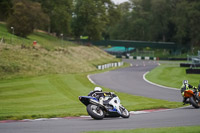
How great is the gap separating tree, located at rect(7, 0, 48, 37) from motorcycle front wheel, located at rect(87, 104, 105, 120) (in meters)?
46.7

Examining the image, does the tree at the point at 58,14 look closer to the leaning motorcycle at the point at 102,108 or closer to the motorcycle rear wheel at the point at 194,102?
the motorcycle rear wheel at the point at 194,102

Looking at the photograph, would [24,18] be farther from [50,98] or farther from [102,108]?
[102,108]

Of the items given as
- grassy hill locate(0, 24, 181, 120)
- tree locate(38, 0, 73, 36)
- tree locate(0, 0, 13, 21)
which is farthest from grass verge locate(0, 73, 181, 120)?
tree locate(38, 0, 73, 36)

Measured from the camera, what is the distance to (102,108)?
1530 centimetres

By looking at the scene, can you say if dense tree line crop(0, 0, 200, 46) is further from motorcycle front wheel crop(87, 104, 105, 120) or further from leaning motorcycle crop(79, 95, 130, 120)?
motorcycle front wheel crop(87, 104, 105, 120)

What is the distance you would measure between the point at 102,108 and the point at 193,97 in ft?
21.7

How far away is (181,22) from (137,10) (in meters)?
34.5

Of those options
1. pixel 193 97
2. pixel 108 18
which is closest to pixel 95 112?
pixel 193 97

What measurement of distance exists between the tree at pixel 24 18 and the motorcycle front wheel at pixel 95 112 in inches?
1837

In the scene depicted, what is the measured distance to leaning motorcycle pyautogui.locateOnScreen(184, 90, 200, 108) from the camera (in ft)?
63.2

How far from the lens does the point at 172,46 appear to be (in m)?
109

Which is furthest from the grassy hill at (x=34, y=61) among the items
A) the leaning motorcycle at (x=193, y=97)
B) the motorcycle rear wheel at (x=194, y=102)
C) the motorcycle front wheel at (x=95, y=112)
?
the motorcycle front wheel at (x=95, y=112)

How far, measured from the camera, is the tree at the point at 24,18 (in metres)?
59.9

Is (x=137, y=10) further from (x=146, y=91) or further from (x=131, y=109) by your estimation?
(x=131, y=109)
